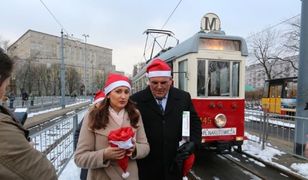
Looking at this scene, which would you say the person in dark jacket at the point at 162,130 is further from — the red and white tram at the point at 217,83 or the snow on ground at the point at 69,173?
the red and white tram at the point at 217,83

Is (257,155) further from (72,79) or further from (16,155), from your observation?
(72,79)

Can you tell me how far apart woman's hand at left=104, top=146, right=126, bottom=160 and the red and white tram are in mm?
4634

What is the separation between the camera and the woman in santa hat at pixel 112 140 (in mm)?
2299

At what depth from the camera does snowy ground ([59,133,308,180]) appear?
5518 millimetres

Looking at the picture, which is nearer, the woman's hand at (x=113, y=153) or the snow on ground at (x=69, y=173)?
the woman's hand at (x=113, y=153)

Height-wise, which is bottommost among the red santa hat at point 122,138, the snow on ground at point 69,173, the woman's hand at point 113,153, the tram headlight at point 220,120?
the snow on ground at point 69,173

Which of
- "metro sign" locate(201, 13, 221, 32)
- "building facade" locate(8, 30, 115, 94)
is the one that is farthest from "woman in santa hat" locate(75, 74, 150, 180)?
"building facade" locate(8, 30, 115, 94)

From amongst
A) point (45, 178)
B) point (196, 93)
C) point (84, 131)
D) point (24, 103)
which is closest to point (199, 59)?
point (196, 93)

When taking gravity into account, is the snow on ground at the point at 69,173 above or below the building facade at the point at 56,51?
below

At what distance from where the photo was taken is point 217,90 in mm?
6988

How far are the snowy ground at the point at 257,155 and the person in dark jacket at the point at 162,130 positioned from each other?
2.88 metres

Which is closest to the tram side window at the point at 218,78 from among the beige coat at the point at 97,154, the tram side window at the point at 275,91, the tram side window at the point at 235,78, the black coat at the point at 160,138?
the tram side window at the point at 235,78

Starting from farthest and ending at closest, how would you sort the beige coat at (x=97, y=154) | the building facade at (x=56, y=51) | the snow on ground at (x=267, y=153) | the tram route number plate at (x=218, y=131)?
the building facade at (x=56, y=51)
the tram route number plate at (x=218, y=131)
the snow on ground at (x=267, y=153)
the beige coat at (x=97, y=154)

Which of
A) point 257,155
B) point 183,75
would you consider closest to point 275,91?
point 257,155
